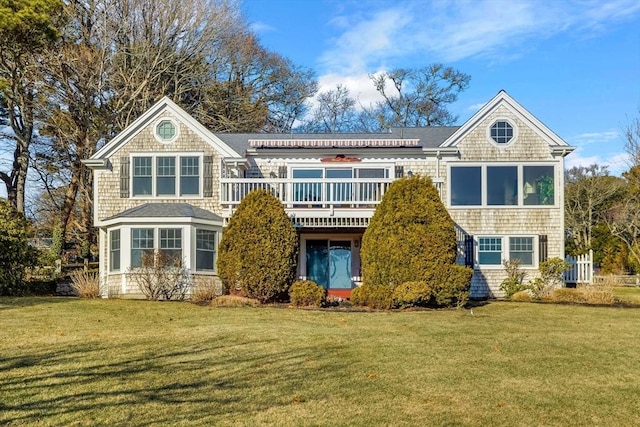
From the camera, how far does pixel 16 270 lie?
2077cm

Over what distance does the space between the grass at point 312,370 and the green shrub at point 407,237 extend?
2.89 m

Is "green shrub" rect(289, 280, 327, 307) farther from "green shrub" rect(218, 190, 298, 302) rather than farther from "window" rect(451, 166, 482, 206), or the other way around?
"window" rect(451, 166, 482, 206)

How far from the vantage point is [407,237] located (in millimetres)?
17703

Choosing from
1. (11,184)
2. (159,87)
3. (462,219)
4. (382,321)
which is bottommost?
(382,321)

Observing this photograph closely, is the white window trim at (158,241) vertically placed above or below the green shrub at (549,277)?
above

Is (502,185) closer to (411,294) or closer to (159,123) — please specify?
(411,294)

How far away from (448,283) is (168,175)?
33.1 ft

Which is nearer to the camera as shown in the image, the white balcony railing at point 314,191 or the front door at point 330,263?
the white balcony railing at point 314,191

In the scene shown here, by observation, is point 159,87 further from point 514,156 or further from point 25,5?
point 514,156

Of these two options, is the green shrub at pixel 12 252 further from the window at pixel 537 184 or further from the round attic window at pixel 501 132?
the window at pixel 537 184

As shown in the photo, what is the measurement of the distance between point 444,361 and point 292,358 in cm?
227

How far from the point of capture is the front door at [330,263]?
876 inches

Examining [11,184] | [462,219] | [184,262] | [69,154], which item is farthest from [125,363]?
[11,184]

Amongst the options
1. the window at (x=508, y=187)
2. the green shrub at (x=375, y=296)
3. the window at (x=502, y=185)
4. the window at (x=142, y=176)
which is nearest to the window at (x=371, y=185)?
the window at (x=508, y=187)
